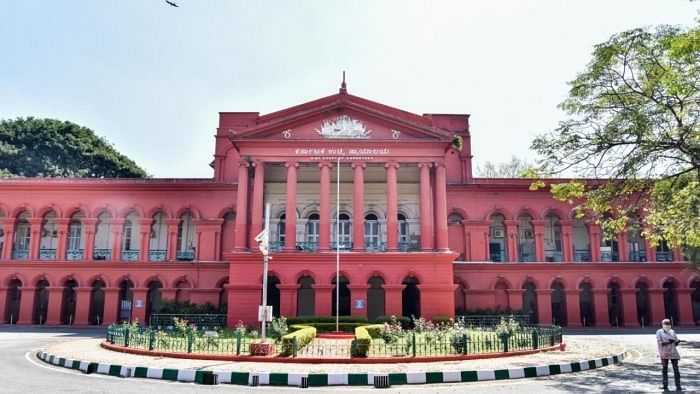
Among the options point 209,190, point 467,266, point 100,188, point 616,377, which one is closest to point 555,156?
point 616,377

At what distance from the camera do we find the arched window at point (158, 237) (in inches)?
1251

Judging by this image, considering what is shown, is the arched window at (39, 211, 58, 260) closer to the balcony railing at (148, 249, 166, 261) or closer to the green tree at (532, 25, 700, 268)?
the balcony railing at (148, 249, 166, 261)

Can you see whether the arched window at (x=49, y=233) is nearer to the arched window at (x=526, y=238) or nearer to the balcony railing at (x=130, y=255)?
the balcony railing at (x=130, y=255)

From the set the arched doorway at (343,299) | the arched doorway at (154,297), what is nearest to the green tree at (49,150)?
the arched doorway at (154,297)

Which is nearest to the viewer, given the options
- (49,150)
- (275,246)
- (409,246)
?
(275,246)

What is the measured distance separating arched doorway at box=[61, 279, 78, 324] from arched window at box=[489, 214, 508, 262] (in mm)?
25597

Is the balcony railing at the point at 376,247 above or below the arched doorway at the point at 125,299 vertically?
above

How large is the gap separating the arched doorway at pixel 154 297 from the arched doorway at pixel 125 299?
100 centimetres

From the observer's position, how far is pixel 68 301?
31.2 m

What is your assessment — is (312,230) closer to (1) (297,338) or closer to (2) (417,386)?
(1) (297,338)

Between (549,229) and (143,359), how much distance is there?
2637 cm

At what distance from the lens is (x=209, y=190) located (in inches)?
1259

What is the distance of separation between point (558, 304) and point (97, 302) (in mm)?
28542

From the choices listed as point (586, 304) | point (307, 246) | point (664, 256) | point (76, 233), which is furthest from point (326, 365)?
point (664, 256)
